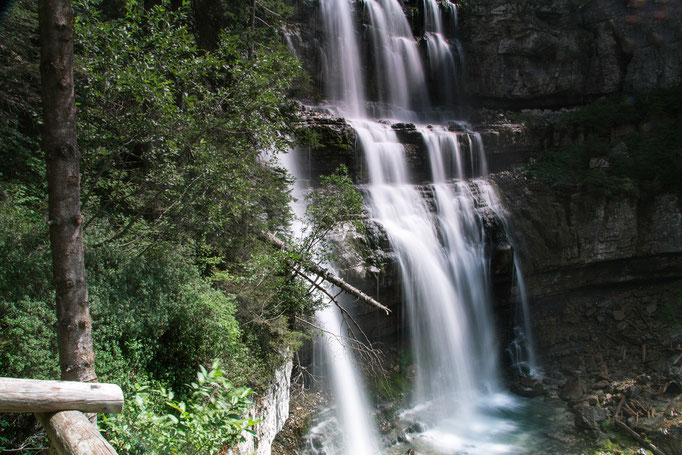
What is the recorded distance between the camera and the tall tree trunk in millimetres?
3697

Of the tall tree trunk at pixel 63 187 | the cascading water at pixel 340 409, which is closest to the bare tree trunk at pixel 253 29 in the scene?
the cascading water at pixel 340 409

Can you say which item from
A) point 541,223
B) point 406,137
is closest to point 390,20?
point 406,137

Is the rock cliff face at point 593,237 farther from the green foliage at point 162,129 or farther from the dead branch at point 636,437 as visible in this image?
the green foliage at point 162,129

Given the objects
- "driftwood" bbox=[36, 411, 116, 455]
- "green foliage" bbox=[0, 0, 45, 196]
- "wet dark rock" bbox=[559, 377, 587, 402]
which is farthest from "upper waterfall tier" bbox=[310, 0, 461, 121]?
"driftwood" bbox=[36, 411, 116, 455]

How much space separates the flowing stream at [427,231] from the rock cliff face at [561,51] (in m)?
1.47

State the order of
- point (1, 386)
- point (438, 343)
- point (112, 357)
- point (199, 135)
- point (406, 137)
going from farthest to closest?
point (406, 137), point (438, 343), point (199, 135), point (112, 357), point (1, 386)

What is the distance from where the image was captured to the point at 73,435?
271 cm

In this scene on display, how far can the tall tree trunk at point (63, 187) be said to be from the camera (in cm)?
370

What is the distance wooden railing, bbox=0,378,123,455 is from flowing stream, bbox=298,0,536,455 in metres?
5.97

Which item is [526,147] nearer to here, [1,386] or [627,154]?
[627,154]

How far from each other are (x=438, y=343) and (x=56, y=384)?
32.4ft

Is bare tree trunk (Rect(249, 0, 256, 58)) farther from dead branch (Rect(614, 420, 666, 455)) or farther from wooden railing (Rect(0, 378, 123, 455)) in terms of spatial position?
dead branch (Rect(614, 420, 666, 455))

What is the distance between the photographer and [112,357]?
14.6ft

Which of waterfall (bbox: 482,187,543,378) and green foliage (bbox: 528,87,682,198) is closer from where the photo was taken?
waterfall (bbox: 482,187,543,378)
